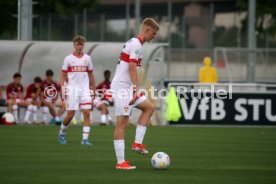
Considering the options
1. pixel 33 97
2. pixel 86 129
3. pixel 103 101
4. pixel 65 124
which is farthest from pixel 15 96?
pixel 86 129

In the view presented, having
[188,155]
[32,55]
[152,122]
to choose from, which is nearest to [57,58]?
[32,55]

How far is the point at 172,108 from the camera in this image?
27.7 m

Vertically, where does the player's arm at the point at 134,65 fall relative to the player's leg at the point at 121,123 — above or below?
above

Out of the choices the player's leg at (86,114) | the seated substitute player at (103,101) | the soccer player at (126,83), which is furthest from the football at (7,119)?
the soccer player at (126,83)

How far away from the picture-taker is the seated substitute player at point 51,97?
2802cm

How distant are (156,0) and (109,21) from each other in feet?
60.0

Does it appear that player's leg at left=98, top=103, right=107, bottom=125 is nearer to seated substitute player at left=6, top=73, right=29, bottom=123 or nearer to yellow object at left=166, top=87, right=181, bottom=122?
yellow object at left=166, top=87, right=181, bottom=122

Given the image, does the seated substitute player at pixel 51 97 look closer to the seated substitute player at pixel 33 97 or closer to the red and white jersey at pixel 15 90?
the seated substitute player at pixel 33 97

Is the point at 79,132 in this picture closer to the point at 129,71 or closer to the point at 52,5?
the point at 129,71

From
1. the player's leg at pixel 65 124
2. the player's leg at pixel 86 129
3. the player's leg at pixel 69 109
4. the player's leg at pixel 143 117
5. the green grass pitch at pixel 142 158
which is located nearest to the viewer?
the green grass pitch at pixel 142 158

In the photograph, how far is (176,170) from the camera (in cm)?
1342

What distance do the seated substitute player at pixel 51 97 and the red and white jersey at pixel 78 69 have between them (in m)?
8.89

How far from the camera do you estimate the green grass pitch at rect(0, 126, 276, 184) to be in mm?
12203

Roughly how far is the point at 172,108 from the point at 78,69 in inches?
357
